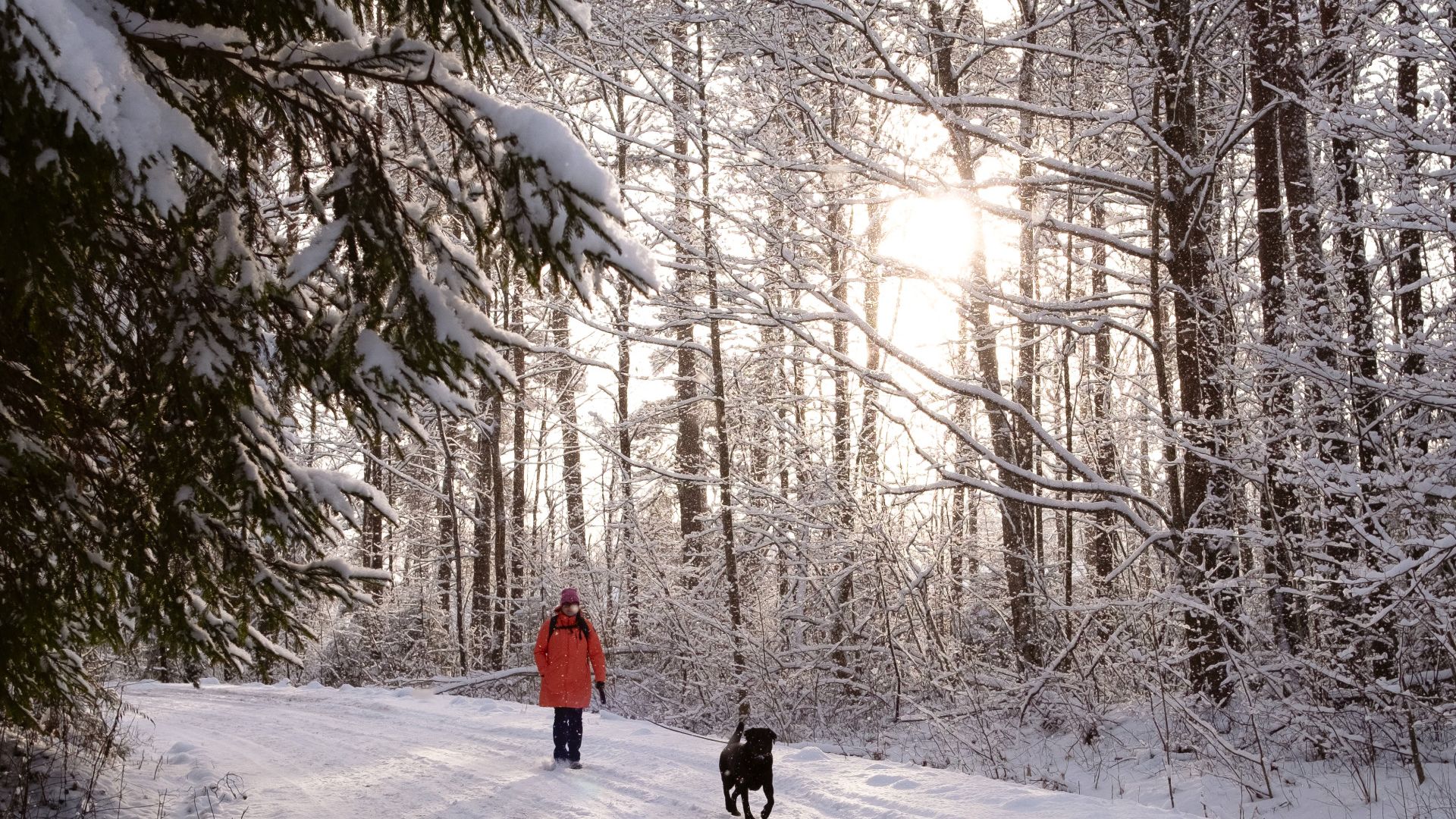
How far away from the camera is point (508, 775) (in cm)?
813

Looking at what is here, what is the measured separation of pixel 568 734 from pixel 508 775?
736 mm

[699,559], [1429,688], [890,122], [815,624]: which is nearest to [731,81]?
[890,122]

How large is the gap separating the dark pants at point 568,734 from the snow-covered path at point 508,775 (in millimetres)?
219

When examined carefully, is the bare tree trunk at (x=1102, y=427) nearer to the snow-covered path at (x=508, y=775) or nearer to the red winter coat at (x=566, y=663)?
the snow-covered path at (x=508, y=775)

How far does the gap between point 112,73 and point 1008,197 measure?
11068mm

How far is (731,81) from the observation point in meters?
13.3

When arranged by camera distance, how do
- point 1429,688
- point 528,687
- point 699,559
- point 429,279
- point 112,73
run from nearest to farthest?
point 112,73, point 429,279, point 1429,688, point 528,687, point 699,559

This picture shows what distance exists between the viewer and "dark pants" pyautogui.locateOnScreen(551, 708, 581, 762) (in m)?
8.62

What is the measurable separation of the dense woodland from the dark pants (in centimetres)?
212

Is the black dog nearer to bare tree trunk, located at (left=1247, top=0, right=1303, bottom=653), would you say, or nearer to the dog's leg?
the dog's leg

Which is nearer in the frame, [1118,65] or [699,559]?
[1118,65]

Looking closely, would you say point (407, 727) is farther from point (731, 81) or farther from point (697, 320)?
point (731, 81)

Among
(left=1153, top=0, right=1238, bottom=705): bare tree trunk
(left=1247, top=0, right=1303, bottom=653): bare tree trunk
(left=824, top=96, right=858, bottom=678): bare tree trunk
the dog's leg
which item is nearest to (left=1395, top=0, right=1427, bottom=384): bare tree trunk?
(left=1247, top=0, right=1303, bottom=653): bare tree trunk

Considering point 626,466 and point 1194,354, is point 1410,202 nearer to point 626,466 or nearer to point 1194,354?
point 1194,354
